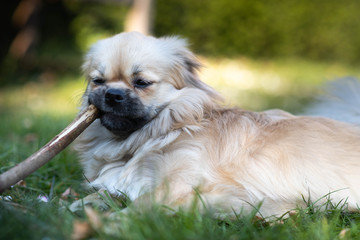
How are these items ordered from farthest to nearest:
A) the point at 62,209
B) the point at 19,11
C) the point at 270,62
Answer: the point at 270,62 < the point at 19,11 < the point at 62,209

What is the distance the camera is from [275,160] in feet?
7.82

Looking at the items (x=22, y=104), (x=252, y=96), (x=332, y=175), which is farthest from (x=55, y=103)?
(x=332, y=175)

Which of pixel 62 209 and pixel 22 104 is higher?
pixel 62 209

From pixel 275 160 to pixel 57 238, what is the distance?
1342mm

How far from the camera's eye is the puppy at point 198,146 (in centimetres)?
226

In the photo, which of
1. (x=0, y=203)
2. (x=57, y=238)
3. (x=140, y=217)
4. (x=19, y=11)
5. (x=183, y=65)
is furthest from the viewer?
(x=19, y=11)

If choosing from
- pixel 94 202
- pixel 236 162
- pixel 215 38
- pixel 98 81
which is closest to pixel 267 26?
pixel 215 38

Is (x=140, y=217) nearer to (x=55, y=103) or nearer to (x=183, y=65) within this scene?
(x=183, y=65)

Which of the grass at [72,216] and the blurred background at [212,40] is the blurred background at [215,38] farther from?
the grass at [72,216]

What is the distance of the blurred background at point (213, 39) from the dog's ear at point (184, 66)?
12.4 ft

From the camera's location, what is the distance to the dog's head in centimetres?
244

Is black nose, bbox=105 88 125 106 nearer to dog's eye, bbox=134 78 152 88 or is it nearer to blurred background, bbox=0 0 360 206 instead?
dog's eye, bbox=134 78 152 88

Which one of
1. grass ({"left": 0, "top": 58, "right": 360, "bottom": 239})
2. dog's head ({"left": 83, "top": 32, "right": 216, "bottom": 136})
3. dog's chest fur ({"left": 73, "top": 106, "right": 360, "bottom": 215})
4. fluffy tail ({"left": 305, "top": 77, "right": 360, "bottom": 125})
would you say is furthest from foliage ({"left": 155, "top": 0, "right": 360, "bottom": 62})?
dog's chest fur ({"left": 73, "top": 106, "right": 360, "bottom": 215})

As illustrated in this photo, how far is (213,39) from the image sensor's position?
34.5 ft
